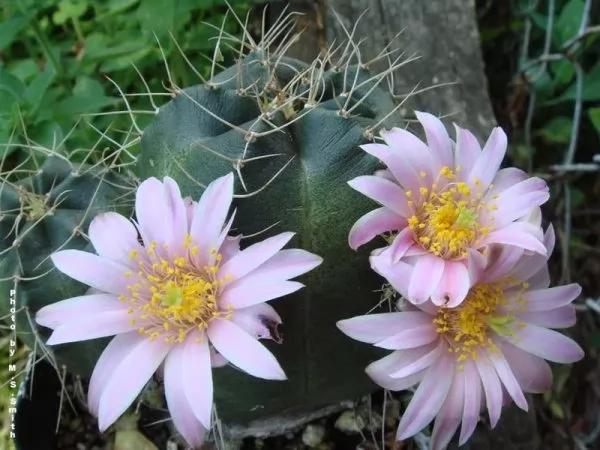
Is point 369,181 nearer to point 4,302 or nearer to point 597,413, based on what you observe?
point 4,302

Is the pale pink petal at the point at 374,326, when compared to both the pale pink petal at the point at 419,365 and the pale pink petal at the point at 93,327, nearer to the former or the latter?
the pale pink petal at the point at 419,365

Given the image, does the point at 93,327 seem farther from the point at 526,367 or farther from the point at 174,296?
the point at 526,367

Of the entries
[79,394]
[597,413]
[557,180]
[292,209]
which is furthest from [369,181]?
[597,413]

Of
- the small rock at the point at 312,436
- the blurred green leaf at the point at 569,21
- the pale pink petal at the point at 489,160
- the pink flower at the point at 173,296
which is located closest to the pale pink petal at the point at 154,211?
the pink flower at the point at 173,296

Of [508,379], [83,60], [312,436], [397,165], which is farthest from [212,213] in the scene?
[83,60]

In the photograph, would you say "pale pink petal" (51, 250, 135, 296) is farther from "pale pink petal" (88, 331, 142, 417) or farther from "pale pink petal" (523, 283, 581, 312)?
"pale pink petal" (523, 283, 581, 312)
